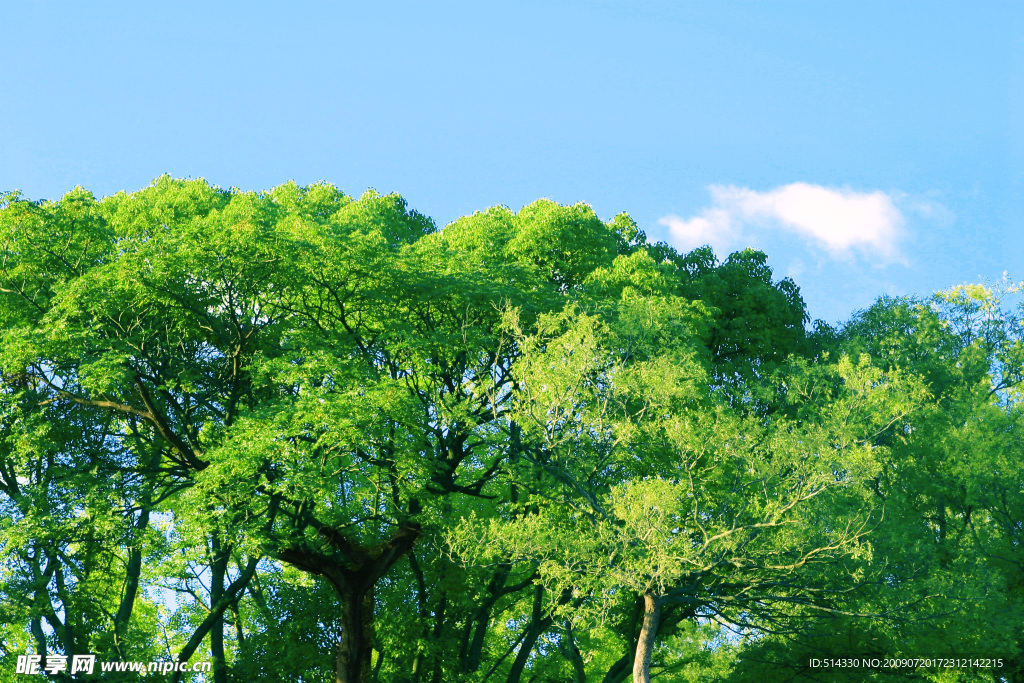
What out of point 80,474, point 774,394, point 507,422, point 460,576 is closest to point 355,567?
point 460,576

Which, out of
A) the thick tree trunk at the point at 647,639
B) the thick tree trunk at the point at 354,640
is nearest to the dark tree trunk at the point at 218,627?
the thick tree trunk at the point at 354,640

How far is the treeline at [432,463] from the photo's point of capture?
696 inches

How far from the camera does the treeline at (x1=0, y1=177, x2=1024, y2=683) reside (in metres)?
17.7

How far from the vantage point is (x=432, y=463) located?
19203mm

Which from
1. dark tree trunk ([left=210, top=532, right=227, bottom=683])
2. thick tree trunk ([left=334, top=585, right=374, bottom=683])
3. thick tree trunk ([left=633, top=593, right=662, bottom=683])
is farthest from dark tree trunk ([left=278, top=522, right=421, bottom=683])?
thick tree trunk ([left=633, top=593, right=662, bottom=683])

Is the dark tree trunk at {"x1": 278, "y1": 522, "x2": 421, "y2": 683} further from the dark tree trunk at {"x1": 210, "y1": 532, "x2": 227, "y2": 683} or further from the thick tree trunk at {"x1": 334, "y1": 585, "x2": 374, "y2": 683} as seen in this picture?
the dark tree trunk at {"x1": 210, "y1": 532, "x2": 227, "y2": 683}

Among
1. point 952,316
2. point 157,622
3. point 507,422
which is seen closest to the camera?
point 507,422

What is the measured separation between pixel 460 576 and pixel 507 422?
428 cm

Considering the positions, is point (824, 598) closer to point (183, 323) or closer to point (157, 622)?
point (183, 323)

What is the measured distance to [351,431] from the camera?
16.9 m

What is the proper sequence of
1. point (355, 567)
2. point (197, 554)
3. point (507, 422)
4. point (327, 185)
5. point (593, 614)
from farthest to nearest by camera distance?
1. point (327, 185)
2. point (507, 422)
3. point (355, 567)
4. point (593, 614)
5. point (197, 554)

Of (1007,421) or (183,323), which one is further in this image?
(1007,421)

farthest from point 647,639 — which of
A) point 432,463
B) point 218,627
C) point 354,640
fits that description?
point 218,627

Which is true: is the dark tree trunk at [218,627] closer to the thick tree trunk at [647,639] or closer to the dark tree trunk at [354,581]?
the dark tree trunk at [354,581]
